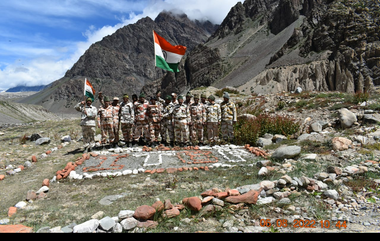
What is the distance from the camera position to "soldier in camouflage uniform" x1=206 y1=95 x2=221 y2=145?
978 centimetres

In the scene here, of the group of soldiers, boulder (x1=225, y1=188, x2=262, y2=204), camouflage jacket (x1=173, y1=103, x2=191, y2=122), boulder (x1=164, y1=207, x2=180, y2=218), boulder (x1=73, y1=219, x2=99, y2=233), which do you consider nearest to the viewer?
boulder (x1=73, y1=219, x2=99, y2=233)

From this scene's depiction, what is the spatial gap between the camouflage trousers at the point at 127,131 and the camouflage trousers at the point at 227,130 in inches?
153

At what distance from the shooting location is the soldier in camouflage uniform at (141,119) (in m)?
9.77

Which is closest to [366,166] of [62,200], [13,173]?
[62,200]

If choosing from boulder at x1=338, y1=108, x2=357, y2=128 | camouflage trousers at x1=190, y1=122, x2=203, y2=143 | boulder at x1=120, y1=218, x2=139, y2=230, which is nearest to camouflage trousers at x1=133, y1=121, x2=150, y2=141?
camouflage trousers at x1=190, y1=122, x2=203, y2=143

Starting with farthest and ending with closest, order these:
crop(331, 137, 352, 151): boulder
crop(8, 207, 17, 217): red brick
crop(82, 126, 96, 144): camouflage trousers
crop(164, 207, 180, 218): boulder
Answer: crop(82, 126, 96, 144): camouflage trousers → crop(331, 137, 352, 151): boulder → crop(8, 207, 17, 217): red brick → crop(164, 207, 180, 218): boulder

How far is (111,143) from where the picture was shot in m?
9.83

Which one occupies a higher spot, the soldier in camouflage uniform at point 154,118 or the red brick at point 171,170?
the soldier in camouflage uniform at point 154,118

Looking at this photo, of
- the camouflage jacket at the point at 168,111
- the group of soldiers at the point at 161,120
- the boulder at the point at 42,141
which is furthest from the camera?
the boulder at the point at 42,141

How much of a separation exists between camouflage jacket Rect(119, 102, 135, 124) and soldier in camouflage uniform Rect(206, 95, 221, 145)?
123 inches

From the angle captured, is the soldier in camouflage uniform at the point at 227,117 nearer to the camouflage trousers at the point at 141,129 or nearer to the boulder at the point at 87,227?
the camouflage trousers at the point at 141,129
